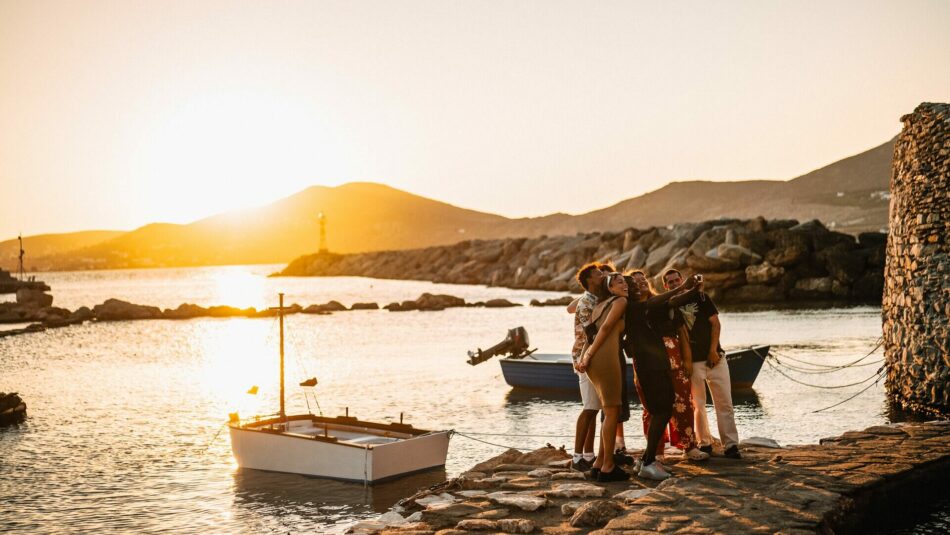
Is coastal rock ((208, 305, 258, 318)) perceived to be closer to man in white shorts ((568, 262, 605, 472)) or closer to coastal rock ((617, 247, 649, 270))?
coastal rock ((617, 247, 649, 270))

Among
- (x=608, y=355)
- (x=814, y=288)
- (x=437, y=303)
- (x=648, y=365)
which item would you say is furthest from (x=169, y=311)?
(x=648, y=365)

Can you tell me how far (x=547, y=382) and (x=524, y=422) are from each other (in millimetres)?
3867

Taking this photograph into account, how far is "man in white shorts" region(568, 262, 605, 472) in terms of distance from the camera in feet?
31.1

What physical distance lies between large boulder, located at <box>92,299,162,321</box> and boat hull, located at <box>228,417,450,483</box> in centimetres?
5879

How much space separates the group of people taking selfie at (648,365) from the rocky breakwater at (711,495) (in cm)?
26

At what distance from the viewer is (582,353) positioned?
31.6ft

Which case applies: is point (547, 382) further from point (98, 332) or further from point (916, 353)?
point (98, 332)

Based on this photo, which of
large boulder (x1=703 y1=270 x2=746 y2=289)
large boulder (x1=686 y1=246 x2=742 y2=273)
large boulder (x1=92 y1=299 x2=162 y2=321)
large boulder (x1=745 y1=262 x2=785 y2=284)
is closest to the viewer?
large boulder (x1=745 y1=262 x2=785 y2=284)

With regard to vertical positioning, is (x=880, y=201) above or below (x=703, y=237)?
above

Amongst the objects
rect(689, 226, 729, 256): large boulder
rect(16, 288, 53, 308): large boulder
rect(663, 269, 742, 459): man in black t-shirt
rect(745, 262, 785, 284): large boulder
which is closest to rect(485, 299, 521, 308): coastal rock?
rect(689, 226, 729, 256): large boulder

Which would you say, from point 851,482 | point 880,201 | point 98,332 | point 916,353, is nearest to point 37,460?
point 851,482

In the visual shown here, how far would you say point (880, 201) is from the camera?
6718 inches

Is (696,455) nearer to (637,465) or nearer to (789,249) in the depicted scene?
(637,465)

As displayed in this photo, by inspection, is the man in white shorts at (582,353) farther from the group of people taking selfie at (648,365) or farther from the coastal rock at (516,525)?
the coastal rock at (516,525)
